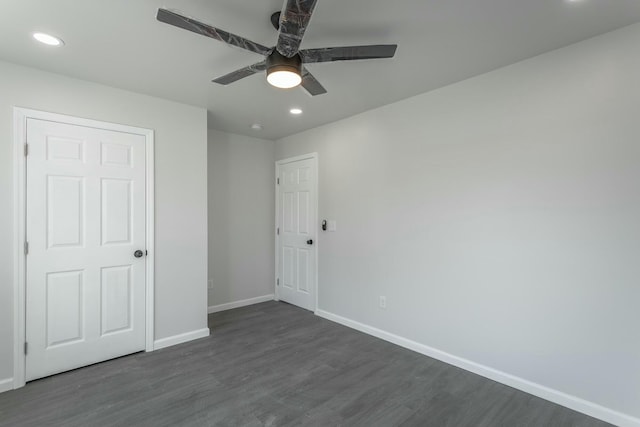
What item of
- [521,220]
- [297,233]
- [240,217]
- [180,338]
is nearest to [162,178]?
[240,217]

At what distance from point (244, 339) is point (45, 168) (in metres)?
2.41

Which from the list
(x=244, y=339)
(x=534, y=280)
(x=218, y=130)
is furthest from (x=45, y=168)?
(x=534, y=280)

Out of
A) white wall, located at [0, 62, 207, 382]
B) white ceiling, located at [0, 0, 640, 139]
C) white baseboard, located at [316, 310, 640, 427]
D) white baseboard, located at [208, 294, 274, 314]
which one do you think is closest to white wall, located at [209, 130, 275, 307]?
white baseboard, located at [208, 294, 274, 314]

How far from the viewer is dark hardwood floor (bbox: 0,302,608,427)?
209 cm

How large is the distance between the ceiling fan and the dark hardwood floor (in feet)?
7.28

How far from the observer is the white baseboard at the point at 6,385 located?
7.86 feet

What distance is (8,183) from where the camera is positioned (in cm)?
244

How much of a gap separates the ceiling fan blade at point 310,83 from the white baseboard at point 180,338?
279cm

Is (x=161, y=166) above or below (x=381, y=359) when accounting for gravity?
above

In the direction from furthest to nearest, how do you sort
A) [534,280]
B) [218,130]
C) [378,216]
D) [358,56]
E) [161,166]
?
[218,130] → [378,216] → [161,166] → [534,280] → [358,56]

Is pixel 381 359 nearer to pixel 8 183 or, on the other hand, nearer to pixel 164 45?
pixel 164 45

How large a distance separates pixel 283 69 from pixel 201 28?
0.45 meters

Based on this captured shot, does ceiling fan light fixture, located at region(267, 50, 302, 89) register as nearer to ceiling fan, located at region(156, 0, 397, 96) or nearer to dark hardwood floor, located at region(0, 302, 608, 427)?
ceiling fan, located at region(156, 0, 397, 96)

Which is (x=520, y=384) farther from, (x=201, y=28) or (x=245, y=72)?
(x=201, y=28)
